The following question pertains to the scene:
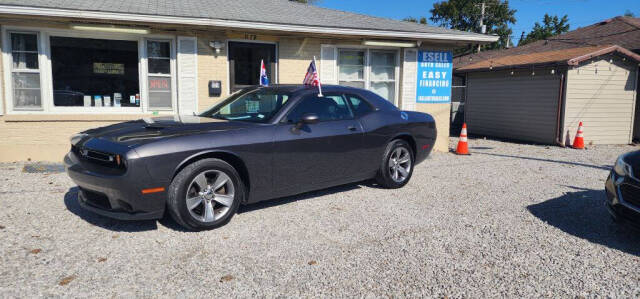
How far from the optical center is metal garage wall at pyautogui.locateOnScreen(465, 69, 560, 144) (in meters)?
12.9

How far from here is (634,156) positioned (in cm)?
459

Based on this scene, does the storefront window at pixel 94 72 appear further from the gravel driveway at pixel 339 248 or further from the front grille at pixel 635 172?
the front grille at pixel 635 172

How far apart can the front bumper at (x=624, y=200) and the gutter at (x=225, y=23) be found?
585 centimetres

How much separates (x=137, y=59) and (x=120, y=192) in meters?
5.41

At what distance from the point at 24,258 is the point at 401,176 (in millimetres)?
4635

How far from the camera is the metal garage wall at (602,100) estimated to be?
1258cm

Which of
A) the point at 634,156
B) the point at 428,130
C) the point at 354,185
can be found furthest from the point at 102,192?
the point at 634,156

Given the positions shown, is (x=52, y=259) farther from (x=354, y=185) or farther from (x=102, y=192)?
(x=354, y=185)

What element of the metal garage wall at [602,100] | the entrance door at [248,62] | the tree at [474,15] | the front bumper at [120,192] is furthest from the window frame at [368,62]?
the tree at [474,15]

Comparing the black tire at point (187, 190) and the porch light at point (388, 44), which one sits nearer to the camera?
the black tire at point (187, 190)

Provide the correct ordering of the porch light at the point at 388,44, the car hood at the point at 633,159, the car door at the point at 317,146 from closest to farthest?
the car hood at the point at 633,159 → the car door at the point at 317,146 → the porch light at the point at 388,44

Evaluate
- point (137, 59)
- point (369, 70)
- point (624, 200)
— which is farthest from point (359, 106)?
point (137, 59)

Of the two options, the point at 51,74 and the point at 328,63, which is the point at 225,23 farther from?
the point at 51,74

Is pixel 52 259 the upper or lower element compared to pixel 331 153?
lower
